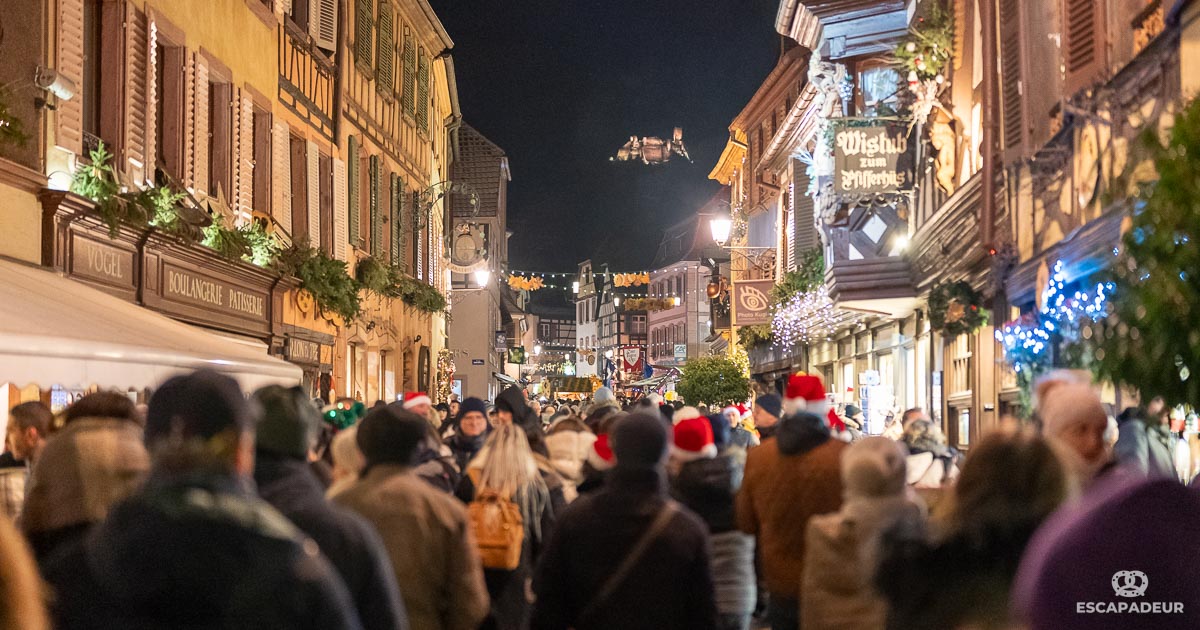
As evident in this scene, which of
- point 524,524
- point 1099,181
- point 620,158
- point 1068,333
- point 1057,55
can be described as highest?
point 620,158

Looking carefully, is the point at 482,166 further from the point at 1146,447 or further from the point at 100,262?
the point at 1146,447

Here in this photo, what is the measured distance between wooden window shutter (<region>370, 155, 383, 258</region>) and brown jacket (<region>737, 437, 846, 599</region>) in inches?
821

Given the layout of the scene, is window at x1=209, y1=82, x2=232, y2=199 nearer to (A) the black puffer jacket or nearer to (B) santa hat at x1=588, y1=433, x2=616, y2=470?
(B) santa hat at x1=588, y1=433, x2=616, y2=470

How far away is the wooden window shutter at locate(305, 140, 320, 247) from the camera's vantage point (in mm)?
22422

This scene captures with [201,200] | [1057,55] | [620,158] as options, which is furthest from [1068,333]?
[620,158]

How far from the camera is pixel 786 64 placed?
Result: 3916 centimetres

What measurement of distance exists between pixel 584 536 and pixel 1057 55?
34.2 ft

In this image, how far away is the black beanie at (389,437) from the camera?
5.29 metres

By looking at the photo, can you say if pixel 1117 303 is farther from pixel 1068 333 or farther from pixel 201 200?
pixel 201 200

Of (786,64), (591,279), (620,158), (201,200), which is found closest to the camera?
(201,200)

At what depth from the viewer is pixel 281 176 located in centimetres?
2070

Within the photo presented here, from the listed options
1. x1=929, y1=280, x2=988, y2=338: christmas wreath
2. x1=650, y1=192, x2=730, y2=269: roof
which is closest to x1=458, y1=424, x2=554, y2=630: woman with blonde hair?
x1=929, y1=280, x2=988, y2=338: christmas wreath

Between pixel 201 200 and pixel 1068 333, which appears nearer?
pixel 1068 333

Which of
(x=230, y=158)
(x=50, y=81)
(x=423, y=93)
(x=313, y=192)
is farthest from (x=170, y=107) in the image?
(x=423, y=93)
